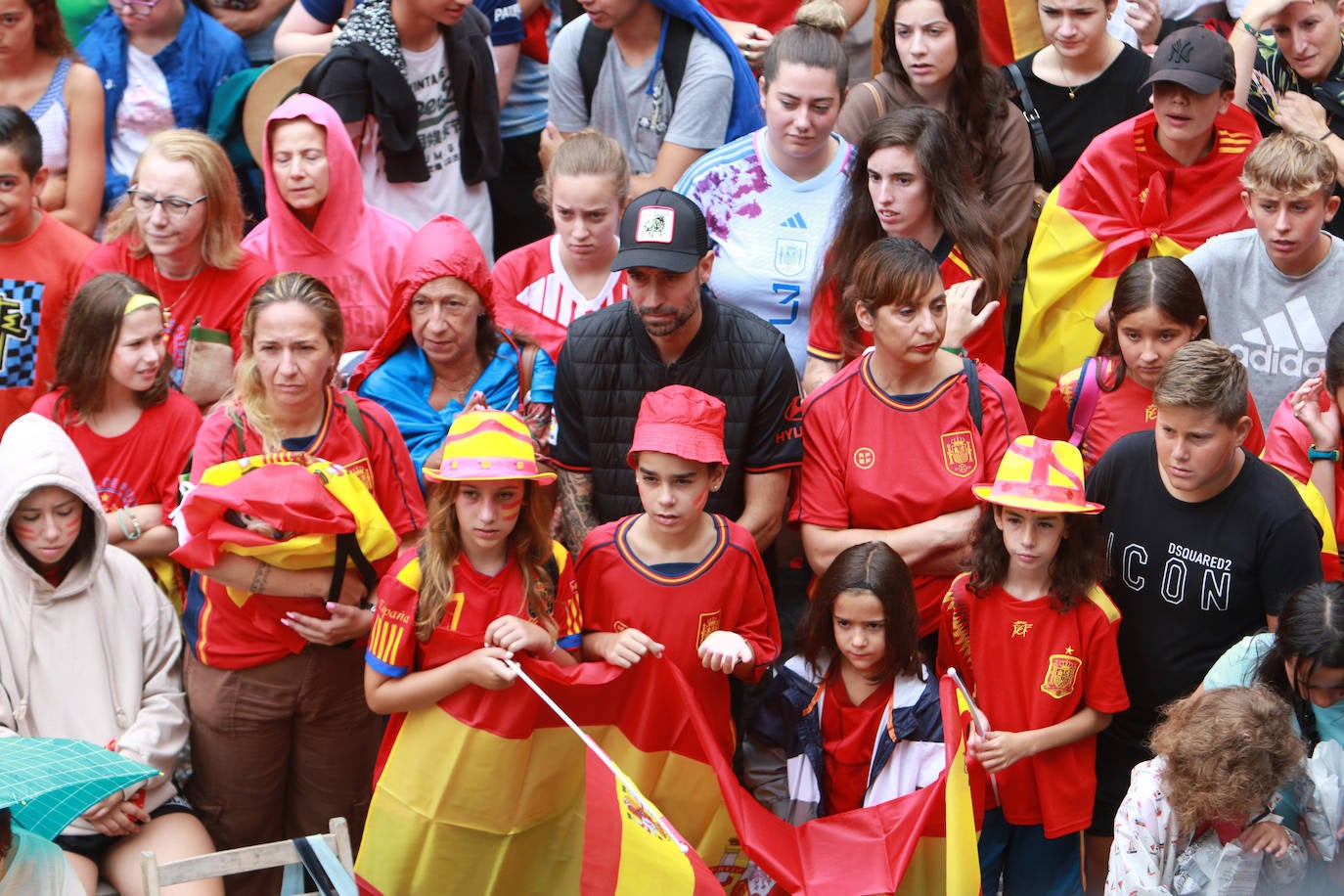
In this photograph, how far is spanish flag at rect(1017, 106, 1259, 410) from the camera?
561 centimetres

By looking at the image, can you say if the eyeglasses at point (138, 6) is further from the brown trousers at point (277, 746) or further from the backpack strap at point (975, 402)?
the backpack strap at point (975, 402)

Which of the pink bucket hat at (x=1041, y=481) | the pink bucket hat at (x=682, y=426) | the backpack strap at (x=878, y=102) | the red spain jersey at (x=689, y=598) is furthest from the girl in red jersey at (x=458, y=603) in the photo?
the backpack strap at (x=878, y=102)

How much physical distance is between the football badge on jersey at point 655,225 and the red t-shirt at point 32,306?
2154 millimetres

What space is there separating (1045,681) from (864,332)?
1343mm

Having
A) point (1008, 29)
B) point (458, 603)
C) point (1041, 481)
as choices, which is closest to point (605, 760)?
point (458, 603)

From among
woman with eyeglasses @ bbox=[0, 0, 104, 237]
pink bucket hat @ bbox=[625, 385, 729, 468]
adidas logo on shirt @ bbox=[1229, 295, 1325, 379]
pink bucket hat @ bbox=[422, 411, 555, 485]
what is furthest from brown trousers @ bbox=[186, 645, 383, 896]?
adidas logo on shirt @ bbox=[1229, 295, 1325, 379]

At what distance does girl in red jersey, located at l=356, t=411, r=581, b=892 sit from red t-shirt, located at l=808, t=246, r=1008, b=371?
4.22 feet

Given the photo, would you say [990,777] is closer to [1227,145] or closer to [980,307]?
[980,307]

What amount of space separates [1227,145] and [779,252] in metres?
1.65

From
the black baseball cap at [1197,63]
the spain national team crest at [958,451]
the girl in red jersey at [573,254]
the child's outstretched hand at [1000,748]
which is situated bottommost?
the child's outstretched hand at [1000,748]

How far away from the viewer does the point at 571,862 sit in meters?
4.47

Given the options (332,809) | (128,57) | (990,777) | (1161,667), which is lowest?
(332,809)

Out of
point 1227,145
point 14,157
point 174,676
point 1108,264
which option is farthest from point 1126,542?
point 14,157

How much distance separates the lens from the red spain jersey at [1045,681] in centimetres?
440
